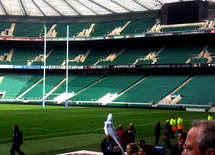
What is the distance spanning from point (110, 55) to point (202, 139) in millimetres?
68185

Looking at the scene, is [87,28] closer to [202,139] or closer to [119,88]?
[119,88]

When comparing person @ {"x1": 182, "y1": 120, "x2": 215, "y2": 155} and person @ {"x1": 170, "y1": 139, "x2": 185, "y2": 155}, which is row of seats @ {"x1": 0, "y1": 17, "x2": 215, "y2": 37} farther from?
person @ {"x1": 182, "y1": 120, "x2": 215, "y2": 155}

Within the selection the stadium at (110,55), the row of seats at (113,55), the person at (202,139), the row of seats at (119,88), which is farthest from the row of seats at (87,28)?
the person at (202,139)

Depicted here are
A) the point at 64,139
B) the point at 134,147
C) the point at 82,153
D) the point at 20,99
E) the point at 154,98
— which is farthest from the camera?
the point at 20,99

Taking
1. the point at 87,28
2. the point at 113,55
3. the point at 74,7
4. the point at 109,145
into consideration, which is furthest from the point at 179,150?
the point at 87,28

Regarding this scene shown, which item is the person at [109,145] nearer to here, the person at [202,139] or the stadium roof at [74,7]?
the person at [202,139]

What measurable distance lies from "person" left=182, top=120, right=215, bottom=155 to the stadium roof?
61409 millimetres

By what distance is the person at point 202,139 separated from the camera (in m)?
2.26

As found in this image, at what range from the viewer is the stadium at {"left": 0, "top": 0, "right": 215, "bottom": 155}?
57.7m

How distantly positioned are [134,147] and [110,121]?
186cm

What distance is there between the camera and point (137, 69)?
68000 mm

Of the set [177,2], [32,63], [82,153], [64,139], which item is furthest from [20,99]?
[82,153]

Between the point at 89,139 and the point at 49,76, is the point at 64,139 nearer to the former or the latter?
the point at 89,139

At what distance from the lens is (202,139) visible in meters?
2.27
